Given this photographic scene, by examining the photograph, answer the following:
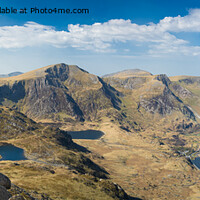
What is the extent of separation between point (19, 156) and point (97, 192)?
311ft

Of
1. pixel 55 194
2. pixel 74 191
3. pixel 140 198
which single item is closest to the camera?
pixel 55 194

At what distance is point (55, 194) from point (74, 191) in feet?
66.2

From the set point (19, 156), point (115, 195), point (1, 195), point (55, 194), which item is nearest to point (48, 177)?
point (55, 194)

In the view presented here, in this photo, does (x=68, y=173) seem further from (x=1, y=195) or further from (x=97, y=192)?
(x=1, y=195)

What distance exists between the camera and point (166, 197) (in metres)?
195

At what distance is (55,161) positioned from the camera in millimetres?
193250

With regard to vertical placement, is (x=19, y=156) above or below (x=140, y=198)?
above

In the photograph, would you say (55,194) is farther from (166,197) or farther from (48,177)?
(166,197)

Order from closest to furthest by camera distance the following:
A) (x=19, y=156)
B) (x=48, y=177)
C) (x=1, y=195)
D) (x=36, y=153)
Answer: (x=1, y=195), (x=48, y=177), (x=19, y=156), (x=36, y=153)

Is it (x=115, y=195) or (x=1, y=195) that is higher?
(x=1, y=195)

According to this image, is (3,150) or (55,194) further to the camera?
(3,150)

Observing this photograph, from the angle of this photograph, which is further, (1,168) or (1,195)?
(1,168)

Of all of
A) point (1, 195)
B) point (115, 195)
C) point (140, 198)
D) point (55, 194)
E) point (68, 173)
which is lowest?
point (140, 198)

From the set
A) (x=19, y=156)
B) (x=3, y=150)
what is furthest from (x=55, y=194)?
(x=3, y=150)
